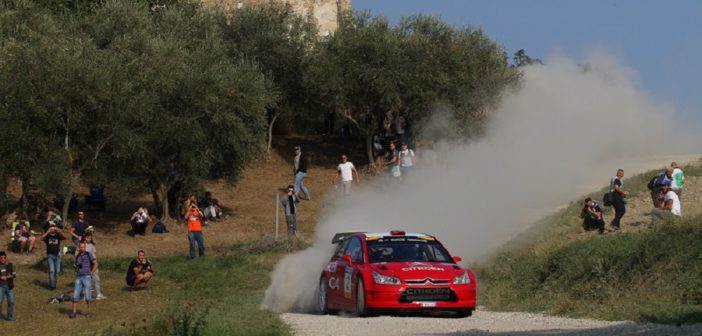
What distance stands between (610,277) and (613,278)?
78mm

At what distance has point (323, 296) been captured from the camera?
2306 centimetres

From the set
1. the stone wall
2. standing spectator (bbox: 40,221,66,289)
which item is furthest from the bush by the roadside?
the stone wall

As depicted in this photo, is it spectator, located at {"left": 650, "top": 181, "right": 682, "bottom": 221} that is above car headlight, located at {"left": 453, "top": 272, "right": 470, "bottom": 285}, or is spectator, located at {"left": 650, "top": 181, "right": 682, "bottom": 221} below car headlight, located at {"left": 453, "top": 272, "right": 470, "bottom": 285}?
above

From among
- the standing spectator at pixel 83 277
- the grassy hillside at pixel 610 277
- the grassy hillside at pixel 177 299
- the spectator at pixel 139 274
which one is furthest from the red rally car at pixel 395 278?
the spectator at pixel 139 274

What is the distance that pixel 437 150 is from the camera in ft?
152

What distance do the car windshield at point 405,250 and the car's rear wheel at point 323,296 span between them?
1.31m

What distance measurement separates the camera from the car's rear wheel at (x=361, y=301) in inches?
823

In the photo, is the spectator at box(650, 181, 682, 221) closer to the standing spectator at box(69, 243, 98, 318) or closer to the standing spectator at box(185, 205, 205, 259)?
the standing spectator at box(185, 205, 205, 259)

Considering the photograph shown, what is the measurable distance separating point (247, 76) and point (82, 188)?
8160 millimetres

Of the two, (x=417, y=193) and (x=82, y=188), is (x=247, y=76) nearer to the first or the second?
(x=82, y=188)

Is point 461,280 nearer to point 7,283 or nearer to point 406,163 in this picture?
point 7,283

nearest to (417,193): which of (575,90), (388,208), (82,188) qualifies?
(388,208)

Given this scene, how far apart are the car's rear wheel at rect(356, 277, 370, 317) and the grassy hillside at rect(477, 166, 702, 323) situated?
144 inches

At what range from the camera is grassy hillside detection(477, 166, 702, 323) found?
21797 mm
